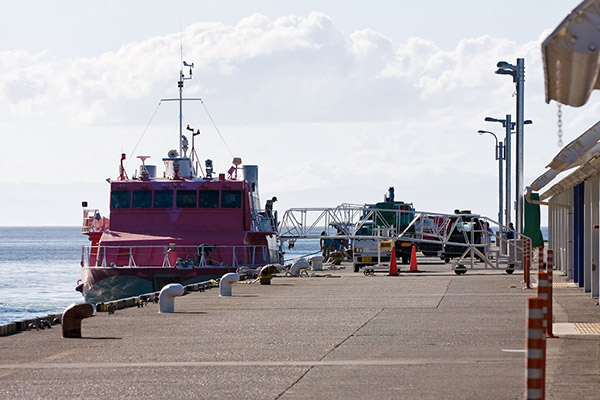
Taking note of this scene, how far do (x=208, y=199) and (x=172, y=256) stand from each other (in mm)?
2814

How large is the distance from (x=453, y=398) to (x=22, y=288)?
184 feet

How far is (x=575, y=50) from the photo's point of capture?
7.40 m

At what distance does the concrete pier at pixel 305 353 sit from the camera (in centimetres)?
1170

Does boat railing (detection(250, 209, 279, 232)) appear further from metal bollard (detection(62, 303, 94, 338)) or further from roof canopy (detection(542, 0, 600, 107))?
roof canopy (detection(542, 0, 600, 107))

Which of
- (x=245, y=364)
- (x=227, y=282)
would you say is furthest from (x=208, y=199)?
(x=245, y=364)

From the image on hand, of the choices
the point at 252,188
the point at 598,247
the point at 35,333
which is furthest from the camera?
the point at 252,188

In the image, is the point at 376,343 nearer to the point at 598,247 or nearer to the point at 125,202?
the point at 598,247

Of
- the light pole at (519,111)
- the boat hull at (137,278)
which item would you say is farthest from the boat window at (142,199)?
Answer: the light pole at (519,111)

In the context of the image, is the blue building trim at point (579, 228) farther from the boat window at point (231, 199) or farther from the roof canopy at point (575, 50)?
the roof canopy at point (575, 50)

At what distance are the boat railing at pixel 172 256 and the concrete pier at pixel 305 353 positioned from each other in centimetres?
1095

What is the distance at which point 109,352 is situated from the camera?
595 inches

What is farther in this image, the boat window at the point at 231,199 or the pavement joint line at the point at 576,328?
the boat window at the point at 231,199

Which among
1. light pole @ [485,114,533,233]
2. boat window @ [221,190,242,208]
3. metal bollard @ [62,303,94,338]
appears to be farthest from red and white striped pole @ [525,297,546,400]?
light pole @ [485,114,533,233]

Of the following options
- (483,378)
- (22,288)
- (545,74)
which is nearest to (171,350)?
(483,378)
